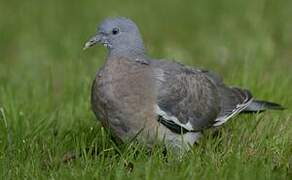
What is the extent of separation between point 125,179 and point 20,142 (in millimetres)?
986

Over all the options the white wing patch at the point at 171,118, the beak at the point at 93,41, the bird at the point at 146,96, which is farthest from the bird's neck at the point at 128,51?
the white wing patch at the point at 171,118

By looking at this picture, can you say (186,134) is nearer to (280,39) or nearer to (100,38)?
(100,38)

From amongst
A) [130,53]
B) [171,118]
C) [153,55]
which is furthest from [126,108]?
[153,55]

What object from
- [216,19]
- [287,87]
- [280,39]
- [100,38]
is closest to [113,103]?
[100,38]

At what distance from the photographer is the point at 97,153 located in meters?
5.11

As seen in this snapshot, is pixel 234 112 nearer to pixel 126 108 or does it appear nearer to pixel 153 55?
pixel 126 108

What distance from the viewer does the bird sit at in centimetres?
501

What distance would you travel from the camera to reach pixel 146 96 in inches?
198

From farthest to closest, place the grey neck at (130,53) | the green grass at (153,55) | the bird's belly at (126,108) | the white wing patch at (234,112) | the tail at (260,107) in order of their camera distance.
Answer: the tail at (260,107) < the white wing patch at (234,112) < the grey neck at (130,53) < the bird's belly at (126,108) < the green grass at (153,55)

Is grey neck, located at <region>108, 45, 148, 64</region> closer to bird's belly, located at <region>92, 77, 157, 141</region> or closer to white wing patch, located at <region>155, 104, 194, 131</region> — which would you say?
bird's belly, located at <region>92, 77, 157, 141</region>

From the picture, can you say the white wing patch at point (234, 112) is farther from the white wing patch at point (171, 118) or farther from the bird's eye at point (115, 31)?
the bird's eye at point (115, 31)

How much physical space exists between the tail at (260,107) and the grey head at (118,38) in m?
0.94

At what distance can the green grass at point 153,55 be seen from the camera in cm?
464

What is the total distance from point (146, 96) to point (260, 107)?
1071mm
